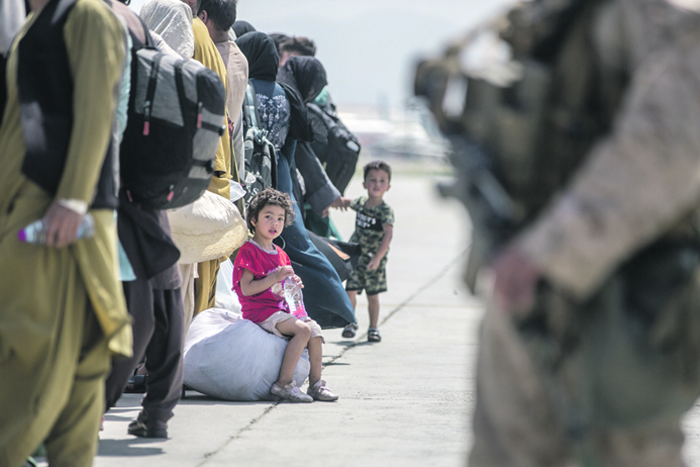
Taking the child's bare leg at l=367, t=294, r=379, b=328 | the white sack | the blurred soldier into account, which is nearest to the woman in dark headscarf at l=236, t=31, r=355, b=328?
the white sack

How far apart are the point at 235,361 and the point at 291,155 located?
7.69ft

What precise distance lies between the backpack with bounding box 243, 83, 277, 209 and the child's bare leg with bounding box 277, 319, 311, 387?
54.6 inches

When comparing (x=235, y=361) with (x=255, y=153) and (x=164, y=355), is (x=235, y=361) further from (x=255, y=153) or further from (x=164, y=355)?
(x=255, y=153)

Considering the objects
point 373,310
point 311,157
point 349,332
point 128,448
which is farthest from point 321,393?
point 311,157

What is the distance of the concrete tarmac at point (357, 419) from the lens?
4.26 m

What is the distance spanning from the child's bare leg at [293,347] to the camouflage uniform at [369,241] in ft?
8.59

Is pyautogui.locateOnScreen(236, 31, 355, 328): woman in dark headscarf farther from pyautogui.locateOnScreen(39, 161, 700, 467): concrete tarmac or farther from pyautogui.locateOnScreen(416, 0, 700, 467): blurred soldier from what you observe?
pyautogui.locateOnScreen(416, 0, 700, 467): blurred soldier

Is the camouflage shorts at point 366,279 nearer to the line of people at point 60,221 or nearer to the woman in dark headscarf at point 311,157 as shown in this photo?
the woman in dark headscarf at point 311,157

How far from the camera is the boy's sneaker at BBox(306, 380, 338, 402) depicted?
552 cm

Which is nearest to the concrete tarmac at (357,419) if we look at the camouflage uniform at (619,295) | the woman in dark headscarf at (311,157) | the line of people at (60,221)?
the camouflage uniform at (619,295)

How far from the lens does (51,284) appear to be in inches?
130

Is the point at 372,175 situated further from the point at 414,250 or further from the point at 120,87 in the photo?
the point at 414,250

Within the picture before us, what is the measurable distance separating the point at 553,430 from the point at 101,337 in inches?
68.0

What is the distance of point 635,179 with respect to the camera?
2029 mm
